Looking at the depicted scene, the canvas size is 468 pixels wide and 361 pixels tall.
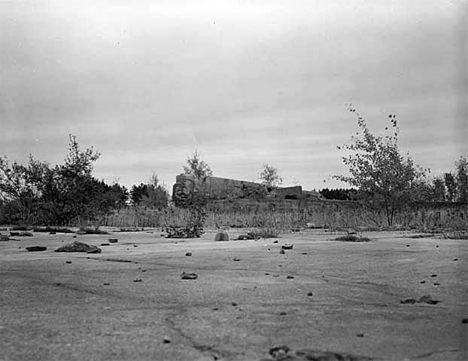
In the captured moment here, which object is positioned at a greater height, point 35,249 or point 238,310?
point 35,249

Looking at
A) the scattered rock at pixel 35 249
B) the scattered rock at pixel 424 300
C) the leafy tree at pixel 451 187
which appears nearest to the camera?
the scattered rock at pixel 424 300

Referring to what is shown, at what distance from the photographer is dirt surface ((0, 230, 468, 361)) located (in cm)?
160

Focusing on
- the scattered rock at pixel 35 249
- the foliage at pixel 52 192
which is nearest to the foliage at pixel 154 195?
the foliage at pixel 52 192

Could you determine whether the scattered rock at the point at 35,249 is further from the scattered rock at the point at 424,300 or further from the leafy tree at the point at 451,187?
the leafy tree at the point at 451,187

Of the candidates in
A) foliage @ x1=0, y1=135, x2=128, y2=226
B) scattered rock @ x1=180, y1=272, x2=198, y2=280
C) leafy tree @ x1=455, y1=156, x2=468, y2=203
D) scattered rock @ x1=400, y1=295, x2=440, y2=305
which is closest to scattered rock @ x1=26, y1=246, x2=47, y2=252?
scattered rock @ x1=180, y1=272, x2=198, y2=280

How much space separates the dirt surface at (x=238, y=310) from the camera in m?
1.60

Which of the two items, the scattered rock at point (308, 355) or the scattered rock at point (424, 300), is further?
the scattered rock at point (424, 300)

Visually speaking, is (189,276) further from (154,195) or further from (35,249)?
(154,195)

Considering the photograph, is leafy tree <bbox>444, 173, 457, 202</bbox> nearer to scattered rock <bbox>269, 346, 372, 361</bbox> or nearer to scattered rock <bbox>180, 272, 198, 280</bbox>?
scattered rock <bbox>180, 272, 198, 280</bbox>

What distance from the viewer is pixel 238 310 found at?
2145 mm

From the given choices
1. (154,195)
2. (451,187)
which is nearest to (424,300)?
(451,187)

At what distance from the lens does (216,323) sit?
192cm

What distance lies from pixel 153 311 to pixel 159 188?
119ft

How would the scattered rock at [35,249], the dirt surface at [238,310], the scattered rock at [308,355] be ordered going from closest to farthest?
1. the scattered rock at [308,355]
2. the dirt surface at [238,310]
3. the scattered rock at [35,249]
